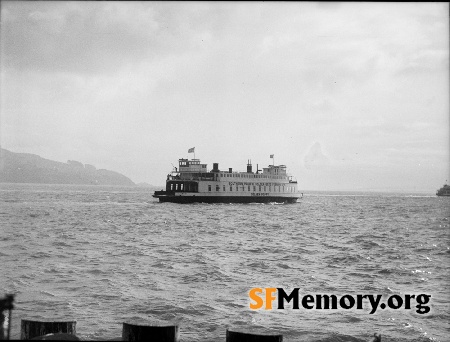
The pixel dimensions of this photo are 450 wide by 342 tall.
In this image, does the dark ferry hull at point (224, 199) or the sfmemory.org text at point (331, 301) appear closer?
the sfmemory.org text at point (331, 301)

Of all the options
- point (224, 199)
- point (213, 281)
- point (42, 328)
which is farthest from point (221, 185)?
point (42, 328)

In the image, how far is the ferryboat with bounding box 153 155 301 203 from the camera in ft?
248

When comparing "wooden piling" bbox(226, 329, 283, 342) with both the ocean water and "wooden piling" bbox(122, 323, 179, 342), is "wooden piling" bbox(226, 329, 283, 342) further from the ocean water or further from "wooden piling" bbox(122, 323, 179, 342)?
the ocean water

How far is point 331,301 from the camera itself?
13.4 metres

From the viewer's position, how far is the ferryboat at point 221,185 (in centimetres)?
7571

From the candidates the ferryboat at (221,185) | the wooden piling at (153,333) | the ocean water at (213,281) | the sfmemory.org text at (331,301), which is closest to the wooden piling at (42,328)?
the wooden piling at (153,333)

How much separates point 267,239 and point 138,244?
8.68 m

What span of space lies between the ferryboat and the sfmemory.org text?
60.7 m

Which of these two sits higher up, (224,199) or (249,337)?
(249,337)

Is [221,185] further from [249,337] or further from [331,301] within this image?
[249,337]

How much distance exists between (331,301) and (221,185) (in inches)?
2556

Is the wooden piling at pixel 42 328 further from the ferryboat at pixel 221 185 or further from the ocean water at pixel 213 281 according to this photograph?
the ferryboat at pixel 221 185

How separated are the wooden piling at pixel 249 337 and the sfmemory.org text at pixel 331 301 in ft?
22.7

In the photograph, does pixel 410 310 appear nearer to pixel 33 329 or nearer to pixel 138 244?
pixel 33 329
